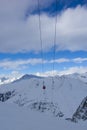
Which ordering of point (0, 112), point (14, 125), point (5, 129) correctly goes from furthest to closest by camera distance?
1. point (0, 112)
2. point (14, 125)
3. point (5, 129)

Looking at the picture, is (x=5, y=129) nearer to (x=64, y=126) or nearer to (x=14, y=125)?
(x=14, y=125)

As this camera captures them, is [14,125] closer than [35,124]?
Yes

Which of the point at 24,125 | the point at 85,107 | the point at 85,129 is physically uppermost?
the point at 24,125

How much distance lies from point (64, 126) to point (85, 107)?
554ft

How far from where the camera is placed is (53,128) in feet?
42.9

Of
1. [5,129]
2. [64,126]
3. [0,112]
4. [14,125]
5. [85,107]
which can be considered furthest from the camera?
[85,107]

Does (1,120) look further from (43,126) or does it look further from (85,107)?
(85,107)

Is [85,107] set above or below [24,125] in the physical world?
below

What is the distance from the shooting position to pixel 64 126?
14039 mm

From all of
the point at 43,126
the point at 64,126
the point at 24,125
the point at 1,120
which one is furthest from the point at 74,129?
the point at 1,120

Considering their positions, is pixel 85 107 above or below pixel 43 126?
below

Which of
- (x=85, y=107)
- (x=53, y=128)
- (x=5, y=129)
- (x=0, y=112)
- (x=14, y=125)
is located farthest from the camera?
(x=85, y=107)

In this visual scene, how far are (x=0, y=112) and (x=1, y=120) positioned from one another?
253 centimetres

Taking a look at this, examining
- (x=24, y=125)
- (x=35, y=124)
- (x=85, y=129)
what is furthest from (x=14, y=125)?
(x=85, y=129)
